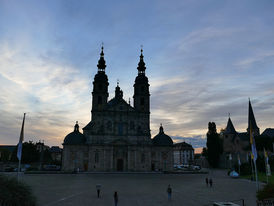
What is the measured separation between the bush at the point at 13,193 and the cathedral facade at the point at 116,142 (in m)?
46.7

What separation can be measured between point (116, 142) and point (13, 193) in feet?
160

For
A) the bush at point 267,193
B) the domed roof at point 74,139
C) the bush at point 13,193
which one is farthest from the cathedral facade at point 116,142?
the bush at point 267,193

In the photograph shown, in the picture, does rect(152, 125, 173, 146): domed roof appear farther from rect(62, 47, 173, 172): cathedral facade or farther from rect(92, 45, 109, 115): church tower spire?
rect(92, 45, 109, 115): church tower spire

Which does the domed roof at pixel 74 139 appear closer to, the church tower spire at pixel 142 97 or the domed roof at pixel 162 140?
the church tower spire at pixel 142 97

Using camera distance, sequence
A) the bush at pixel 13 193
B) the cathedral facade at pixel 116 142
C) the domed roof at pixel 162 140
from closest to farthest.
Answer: the bush at pixel 13 193 → the cathedral facade at pixel 116 142 → the domed roof at pixel 162 140

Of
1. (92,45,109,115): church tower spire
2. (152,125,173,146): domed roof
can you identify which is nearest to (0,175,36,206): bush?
(92,45,109,115): church tower spire

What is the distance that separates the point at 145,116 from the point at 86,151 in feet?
62.3

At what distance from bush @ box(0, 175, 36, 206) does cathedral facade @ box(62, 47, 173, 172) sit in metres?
46.7

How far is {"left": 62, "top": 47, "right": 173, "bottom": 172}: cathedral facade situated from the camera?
61.4m

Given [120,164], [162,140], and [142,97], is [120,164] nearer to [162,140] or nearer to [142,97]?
[162,140]

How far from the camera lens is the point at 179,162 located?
469 ft

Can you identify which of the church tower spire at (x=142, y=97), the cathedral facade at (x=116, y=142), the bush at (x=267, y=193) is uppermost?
the church tower spire at (x=142, y=97)

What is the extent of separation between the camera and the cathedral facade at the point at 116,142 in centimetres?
6144

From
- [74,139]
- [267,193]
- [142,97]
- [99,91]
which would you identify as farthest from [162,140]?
[267,193]
